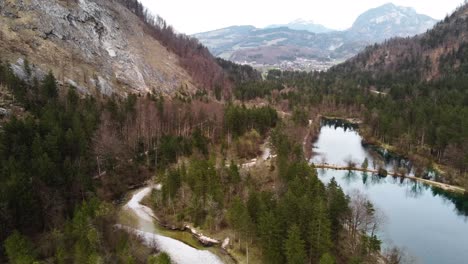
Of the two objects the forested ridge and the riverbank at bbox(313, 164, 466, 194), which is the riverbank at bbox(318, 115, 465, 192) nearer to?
the riverbank at bbox(313, 164, 466, 194)

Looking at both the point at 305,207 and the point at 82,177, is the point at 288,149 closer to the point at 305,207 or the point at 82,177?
the point at 305,207

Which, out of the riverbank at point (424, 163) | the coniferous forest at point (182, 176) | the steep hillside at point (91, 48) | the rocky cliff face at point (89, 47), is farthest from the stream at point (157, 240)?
the riverbank at point (424, 163)

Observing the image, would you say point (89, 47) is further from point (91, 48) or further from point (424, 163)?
point (424, 163)

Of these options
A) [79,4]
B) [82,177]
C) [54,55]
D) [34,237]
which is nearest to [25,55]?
[54,55]

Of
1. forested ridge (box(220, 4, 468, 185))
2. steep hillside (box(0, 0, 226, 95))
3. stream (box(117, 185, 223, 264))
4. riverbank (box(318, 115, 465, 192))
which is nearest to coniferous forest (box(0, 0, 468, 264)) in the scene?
riverbank (box(318, 115, 465, 192))

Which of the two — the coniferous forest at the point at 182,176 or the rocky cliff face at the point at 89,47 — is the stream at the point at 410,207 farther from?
the rocky cliff face at the point at 89,47

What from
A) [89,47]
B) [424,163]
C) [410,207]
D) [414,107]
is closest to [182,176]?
[410,207]

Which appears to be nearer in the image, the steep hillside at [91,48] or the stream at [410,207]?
the stream at [410,207]
